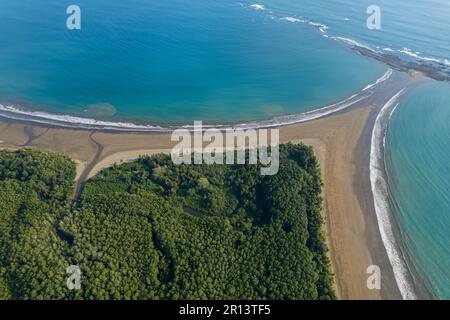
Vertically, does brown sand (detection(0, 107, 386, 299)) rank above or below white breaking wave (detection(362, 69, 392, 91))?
below

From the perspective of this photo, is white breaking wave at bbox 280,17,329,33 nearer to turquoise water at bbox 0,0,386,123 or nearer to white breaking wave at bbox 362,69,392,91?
turquoise water at bbox 0,0,386,123

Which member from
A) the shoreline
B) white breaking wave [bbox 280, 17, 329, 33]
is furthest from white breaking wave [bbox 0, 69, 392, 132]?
white breaking wave [bbox 280, 17, 329, 33]

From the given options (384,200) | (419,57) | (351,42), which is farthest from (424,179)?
(351,42)

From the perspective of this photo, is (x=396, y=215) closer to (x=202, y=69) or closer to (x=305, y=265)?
(x=305, y=265)

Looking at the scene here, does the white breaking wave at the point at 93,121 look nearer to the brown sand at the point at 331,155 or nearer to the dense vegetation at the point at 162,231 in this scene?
the brown sand at the point at 331,155

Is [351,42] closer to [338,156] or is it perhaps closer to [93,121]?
[338,156]

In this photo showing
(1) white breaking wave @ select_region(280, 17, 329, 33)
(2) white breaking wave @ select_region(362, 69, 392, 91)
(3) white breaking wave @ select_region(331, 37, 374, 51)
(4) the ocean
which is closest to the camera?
(4) the ocean
